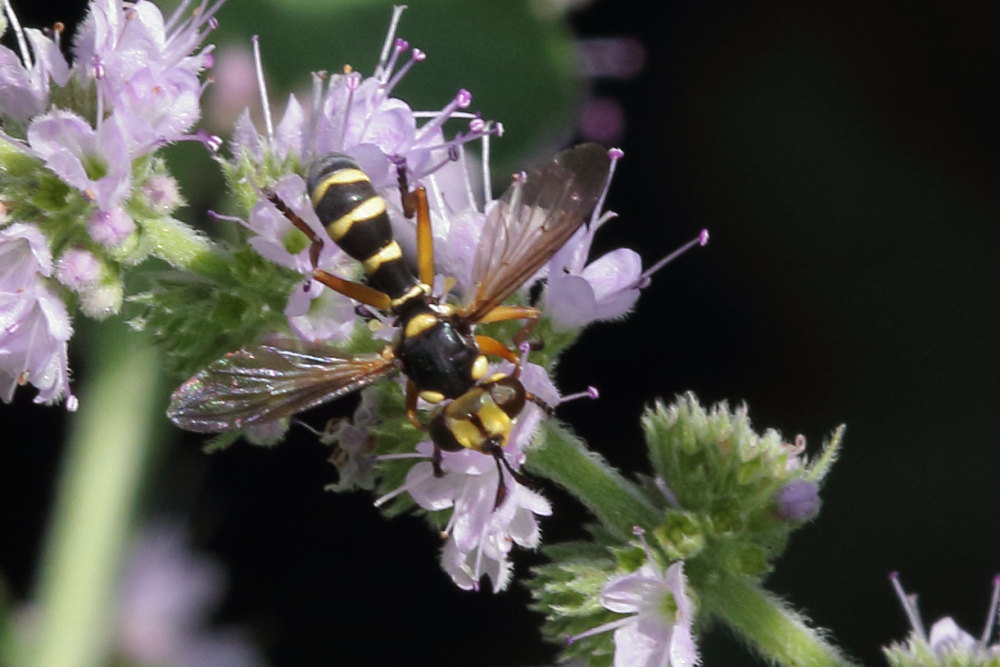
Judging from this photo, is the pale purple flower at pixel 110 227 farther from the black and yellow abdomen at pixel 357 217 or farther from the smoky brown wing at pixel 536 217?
the smoky brown wing at pixel 536 217

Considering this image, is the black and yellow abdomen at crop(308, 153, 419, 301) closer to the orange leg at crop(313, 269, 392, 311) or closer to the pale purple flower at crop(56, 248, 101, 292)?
the orange leg at crop(313, 269, 392, 311)

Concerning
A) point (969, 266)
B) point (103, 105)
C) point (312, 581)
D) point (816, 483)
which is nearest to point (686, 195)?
point (969, 266)

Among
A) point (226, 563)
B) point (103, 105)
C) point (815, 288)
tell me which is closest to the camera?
point (103, 105)

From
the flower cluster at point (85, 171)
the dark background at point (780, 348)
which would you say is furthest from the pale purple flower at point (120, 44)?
the dark background at point (780, 348)

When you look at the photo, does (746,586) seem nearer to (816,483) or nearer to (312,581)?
(816,483)

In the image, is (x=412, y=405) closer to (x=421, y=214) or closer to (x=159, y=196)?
(x=421, y=214)

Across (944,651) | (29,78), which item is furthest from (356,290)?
(944,651)
